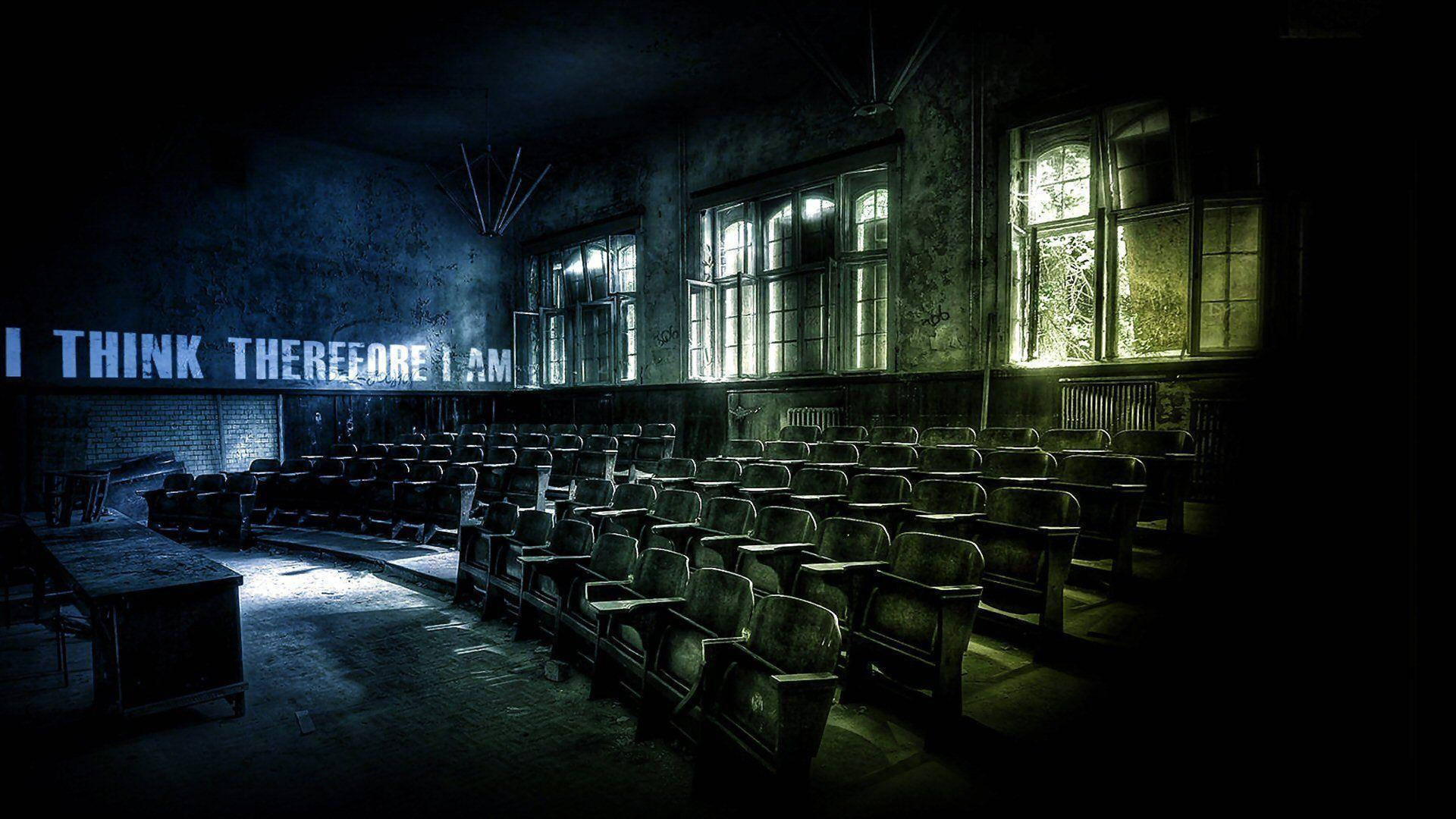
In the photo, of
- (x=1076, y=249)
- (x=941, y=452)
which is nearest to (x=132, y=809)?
(x=941, y=452)

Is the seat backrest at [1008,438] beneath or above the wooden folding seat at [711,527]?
above

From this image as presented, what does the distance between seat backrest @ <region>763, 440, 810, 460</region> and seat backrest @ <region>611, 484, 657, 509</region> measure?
1.64 meters

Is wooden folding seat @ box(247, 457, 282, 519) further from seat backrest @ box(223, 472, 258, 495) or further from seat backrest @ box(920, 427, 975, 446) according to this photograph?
seat backrest @ box(920, 427, 975, 446)

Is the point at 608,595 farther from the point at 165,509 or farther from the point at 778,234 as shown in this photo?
the point at 165,509

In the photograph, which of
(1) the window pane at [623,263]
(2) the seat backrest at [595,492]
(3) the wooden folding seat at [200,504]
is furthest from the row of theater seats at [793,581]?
(1) the window pane at [623,263]

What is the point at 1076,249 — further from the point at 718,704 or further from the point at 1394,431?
the point at 718,704

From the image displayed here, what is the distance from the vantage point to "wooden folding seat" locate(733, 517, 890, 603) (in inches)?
107

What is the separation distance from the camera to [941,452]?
480 centimetres

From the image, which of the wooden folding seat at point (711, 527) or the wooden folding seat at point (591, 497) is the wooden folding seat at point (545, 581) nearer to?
the wooden folding seat at point (711, 527)

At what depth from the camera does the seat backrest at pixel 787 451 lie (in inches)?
229

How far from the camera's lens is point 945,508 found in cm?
366

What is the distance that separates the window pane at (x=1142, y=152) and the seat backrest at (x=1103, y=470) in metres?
3.00

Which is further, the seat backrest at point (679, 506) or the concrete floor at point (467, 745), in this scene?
the seat backrest at point (679, 506)

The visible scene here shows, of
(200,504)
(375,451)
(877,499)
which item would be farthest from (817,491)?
(375,451)
